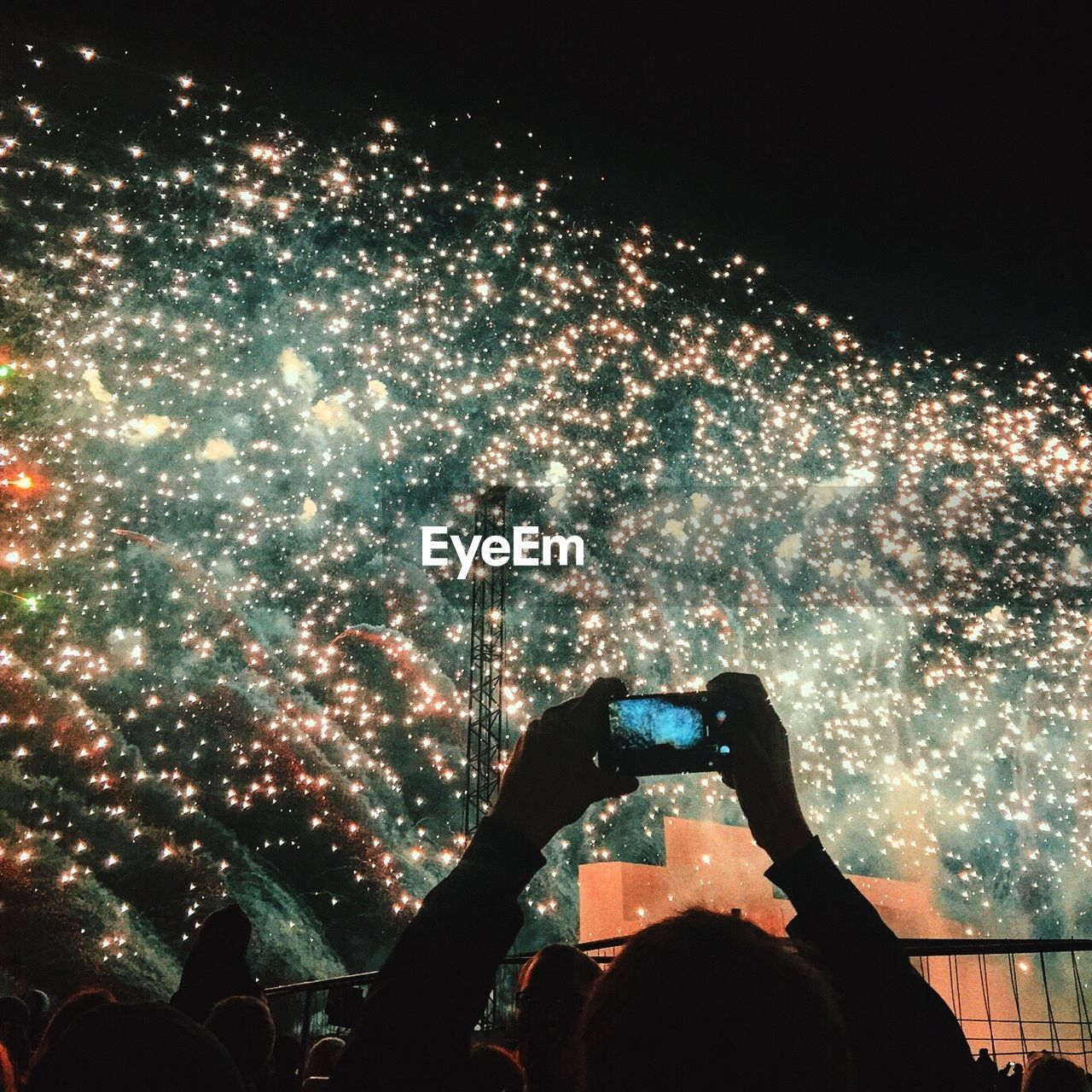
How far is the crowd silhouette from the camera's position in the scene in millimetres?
645

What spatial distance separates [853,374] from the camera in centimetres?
1124

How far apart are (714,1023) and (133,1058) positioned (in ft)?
→ 1.97

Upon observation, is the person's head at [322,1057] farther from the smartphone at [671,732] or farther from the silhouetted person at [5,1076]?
the smartphone at [671,732]

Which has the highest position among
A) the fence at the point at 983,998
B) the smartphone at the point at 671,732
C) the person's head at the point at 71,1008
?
the smartphone at the point at 671,732

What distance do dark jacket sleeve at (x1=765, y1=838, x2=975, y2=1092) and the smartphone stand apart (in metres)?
0.27

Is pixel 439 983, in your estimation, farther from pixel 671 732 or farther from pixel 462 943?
pixel 671 732

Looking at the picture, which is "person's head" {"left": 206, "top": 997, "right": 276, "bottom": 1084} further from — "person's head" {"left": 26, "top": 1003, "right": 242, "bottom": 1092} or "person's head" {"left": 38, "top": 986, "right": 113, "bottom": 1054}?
"person's head" {"left": 26, "top": 1003, "right": 242, "bottom": 1092}

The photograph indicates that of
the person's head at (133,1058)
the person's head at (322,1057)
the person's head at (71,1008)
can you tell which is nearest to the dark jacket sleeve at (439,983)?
the person's head at (133,1058)

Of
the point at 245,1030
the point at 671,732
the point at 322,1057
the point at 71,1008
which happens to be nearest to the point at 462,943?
the point at 671,732

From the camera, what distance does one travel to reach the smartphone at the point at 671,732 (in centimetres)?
137

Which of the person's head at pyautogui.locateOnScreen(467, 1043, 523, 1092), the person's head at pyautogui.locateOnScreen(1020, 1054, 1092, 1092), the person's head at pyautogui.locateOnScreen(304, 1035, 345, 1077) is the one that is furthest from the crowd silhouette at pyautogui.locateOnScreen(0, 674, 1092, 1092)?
the person's head at pyautogui.locateOnScreen(304, 1035, 345, 1077)

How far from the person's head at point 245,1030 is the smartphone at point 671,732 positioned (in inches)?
60.8

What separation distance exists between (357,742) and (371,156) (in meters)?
10.3

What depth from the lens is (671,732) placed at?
1450 millimetres
